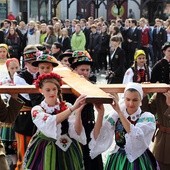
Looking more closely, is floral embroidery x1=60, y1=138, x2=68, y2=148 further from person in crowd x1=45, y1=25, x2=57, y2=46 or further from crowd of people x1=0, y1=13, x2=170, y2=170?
person in crowd x1=45, y1=25, x2=57, y2=46

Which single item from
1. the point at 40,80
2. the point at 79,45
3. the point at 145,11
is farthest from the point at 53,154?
the point at 145,11

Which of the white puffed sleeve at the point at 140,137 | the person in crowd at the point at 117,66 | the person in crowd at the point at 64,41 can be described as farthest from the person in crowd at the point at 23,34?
the white puffed sleeve at the point at 140,137

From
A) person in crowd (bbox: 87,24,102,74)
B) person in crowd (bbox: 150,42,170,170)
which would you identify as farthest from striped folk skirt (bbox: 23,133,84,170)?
person in crowd (bbox: 87,24,102,74)

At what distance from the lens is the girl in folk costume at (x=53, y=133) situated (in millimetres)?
4074

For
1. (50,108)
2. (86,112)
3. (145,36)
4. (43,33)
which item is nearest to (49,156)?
(50,108)

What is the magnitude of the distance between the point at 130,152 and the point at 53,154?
0.64 m

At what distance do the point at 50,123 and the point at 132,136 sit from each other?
68cm

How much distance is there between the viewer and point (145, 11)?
25.9 metres

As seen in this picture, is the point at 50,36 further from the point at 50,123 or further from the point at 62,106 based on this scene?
the point at 50,123

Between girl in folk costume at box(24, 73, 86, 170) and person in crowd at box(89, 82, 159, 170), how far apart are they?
17 centimetres

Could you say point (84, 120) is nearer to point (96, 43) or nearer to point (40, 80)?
point (40, 80)

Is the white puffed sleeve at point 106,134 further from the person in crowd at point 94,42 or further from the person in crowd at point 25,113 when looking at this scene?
the person in crowd at point 94,42

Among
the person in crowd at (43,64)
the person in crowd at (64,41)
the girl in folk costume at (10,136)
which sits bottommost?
the girl in folk costume at (10,136)

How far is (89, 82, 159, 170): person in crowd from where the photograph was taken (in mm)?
4168
